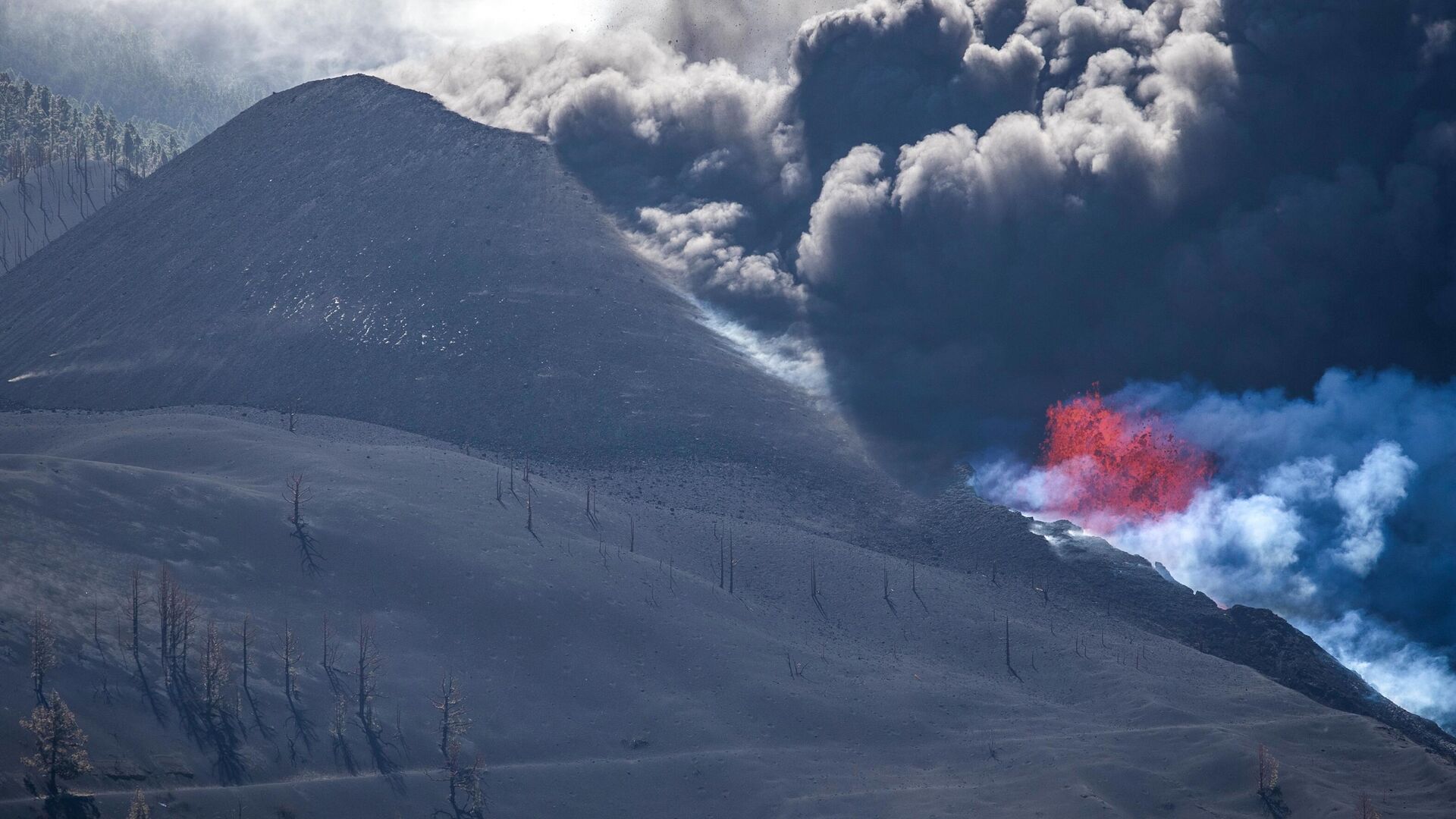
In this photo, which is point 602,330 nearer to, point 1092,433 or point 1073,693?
point 1092,433

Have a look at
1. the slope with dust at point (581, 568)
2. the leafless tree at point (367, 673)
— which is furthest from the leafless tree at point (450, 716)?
the leafless tree at point (367, 673)

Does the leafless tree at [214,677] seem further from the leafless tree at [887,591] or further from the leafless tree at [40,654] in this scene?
the leafless tree at [887,591]

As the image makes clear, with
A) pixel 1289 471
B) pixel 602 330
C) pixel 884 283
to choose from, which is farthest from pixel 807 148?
pixel 1289 471

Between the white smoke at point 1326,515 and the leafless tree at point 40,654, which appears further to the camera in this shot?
the white smoke at point 1326,515

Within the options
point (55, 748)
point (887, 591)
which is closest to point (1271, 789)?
point (887, 591)

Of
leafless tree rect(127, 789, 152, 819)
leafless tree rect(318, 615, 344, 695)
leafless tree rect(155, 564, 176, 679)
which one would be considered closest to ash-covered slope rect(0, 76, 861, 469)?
leafless tree rect(318, 615, 344, 695)

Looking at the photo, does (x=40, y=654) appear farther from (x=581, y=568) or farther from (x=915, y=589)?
(x=915, y=589)
